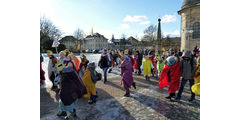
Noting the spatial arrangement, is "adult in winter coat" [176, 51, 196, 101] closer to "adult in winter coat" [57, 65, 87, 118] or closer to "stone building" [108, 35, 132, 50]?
"adult in winter coat" [57, 65, 87, 118]

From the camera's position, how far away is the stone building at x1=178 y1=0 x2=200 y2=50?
2150 cm

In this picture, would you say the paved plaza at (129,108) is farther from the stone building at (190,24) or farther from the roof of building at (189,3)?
the roof of building at (189,3)

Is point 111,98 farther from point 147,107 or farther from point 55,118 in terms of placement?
point 55,118

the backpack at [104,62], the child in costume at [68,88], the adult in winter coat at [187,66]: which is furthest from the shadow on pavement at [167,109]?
the backpack at [104,62]

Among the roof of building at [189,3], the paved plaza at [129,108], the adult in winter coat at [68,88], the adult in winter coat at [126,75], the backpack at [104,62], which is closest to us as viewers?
the adult in winter coat at [68,88]

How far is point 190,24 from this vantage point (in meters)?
22.4

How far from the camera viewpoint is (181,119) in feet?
11.7

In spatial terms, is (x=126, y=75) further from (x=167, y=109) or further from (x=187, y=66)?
(x=187, y=66)

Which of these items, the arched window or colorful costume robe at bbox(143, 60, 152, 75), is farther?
the arched window

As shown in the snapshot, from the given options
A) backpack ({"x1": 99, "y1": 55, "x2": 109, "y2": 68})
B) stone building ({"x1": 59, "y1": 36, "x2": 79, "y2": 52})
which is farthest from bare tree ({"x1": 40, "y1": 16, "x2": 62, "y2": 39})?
backpack ({"x1": 99, "y1": 55, "x2": 109, "y2": 68})

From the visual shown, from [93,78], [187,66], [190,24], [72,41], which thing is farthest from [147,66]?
[72,41]

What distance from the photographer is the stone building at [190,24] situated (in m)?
21.5

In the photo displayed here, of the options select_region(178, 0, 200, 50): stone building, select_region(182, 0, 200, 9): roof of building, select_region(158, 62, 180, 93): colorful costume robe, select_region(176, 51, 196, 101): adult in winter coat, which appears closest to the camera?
select_region(176, 51, 196, 101): adult in winter coat

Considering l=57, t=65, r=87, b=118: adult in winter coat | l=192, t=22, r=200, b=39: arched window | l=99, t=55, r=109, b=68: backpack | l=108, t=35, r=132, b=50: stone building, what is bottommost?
l=57, t=65, r=87, b=118: adult in winter coat
